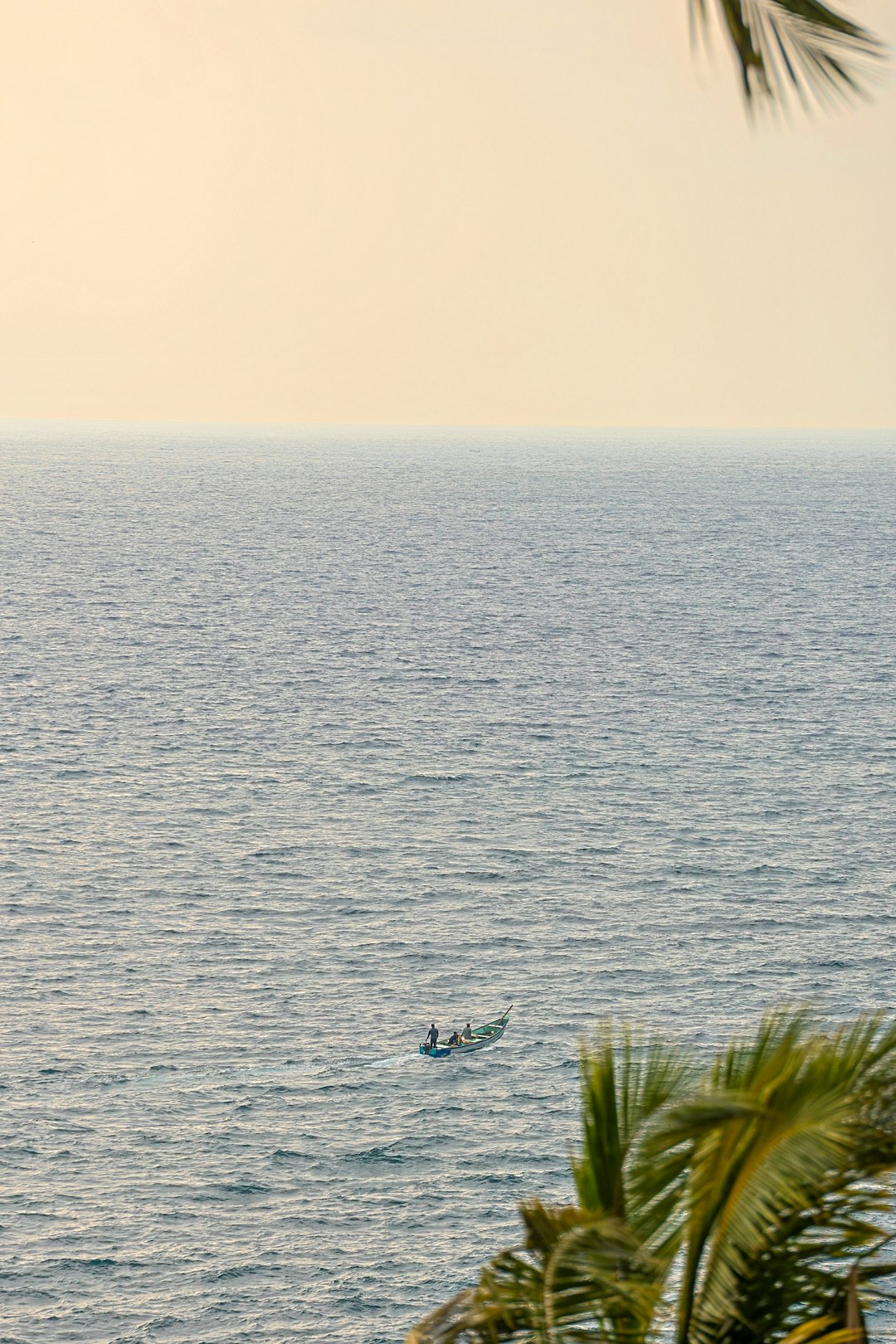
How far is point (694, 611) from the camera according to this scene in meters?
153

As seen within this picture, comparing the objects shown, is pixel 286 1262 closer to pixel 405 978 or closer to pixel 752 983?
pixel 405 978

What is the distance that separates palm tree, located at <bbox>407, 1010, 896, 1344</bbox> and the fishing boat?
159 feet

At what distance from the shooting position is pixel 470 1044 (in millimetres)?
57000

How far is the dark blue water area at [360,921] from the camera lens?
46.8 meters

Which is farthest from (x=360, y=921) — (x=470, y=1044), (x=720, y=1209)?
(x=720, y=1209)

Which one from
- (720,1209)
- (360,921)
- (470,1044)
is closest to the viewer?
(720,1209)

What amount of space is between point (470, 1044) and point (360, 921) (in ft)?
44.2

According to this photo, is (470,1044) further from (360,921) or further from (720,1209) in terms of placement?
(720,1209)

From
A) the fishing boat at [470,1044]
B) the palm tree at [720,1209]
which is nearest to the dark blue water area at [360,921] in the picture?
the fishing boat at [470,1044]

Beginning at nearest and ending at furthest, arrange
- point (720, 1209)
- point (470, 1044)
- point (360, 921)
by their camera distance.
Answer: point (720, 1209) < point (470, 1044) < point (360, 921)

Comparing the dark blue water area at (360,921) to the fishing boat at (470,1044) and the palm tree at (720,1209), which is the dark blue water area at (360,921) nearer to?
the fishing boat at (470,1044)

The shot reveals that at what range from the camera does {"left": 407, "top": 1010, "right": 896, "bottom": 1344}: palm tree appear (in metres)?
8.53

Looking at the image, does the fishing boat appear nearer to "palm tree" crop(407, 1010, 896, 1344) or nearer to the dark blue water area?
the dark blue water area

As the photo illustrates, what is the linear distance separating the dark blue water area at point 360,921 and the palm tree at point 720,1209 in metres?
35.9
